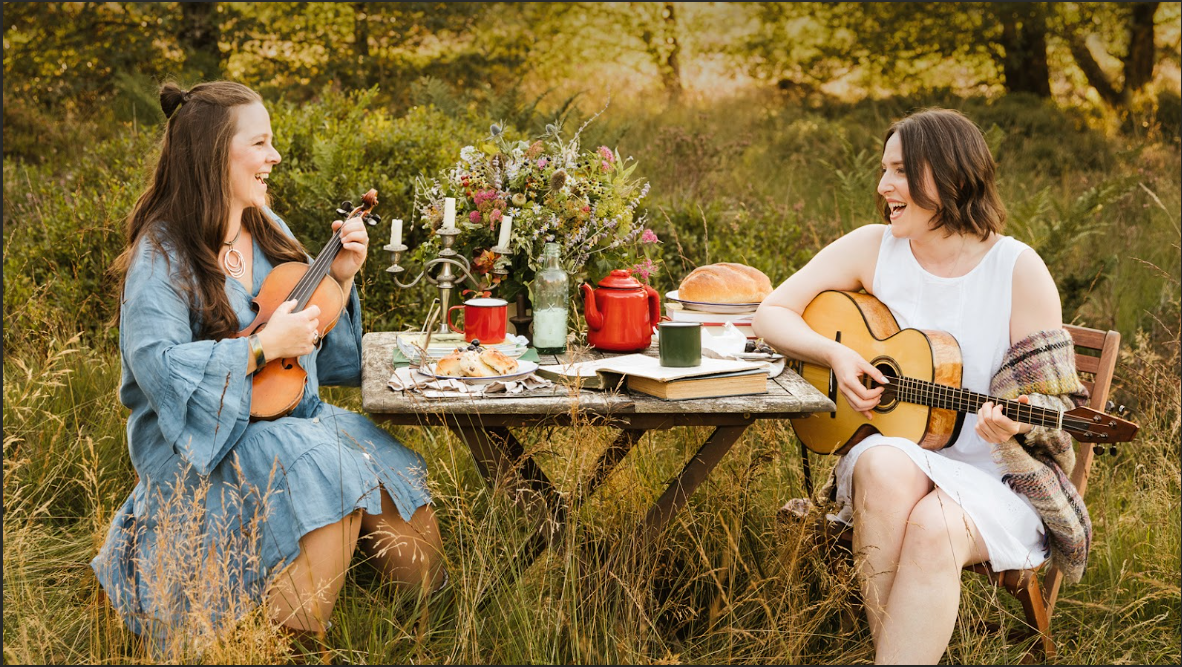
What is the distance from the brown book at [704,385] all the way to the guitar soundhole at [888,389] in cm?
45

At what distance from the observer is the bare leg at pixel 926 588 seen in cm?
239

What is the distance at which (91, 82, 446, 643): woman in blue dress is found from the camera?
2.43 meters

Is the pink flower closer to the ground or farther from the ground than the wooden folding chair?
farther from the ground

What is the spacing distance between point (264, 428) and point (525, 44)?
975 centimetres

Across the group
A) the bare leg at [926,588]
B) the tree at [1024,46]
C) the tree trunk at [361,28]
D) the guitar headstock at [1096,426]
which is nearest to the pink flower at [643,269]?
the bare leg at [926,588]

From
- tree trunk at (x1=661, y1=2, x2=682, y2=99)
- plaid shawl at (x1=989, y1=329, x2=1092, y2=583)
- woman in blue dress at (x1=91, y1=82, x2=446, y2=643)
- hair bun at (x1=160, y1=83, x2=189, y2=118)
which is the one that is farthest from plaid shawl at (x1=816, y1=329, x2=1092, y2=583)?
tree trunk at (x1=661, y1=2, x2=682, y2=99)

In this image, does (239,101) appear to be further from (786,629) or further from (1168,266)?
(1168,266)

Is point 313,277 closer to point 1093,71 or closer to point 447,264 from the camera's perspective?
point 447,264

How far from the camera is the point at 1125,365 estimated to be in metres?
4.62

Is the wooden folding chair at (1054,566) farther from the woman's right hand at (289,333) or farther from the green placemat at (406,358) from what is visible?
the woman's right hand at (289,333)

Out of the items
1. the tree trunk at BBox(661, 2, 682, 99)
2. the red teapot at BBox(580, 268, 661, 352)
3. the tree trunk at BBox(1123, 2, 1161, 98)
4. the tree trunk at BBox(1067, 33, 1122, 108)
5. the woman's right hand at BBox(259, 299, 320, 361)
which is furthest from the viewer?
the tree trunk at BBox(661, 2, 682, 99)

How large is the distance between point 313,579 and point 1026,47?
11149 millimetres

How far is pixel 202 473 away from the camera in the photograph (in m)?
2.46

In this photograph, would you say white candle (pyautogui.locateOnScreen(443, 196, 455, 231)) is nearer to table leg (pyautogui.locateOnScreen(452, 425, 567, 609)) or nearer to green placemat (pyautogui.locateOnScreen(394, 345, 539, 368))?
green placemat (pyautogui.locateOnScreen(394, 345, 539, 368))
